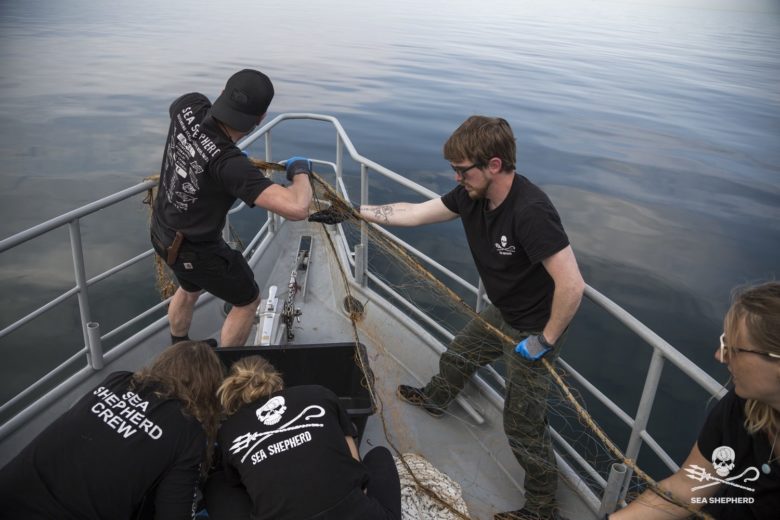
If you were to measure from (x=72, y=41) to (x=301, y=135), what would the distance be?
1956cm

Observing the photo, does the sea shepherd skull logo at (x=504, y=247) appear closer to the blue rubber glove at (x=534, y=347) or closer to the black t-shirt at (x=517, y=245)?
the black t-shirt at (x=517, y=245)

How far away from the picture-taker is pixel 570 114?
1850 cm

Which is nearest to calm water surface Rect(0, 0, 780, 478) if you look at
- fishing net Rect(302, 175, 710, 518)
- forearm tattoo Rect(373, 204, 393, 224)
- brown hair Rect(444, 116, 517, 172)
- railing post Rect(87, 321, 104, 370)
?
fishing net Rect(302, 175, 710, 518)

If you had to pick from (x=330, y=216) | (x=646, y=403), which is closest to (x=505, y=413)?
(x=646, y=403)

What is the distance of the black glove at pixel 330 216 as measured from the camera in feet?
11.2

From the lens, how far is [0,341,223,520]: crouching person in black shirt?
194 cm

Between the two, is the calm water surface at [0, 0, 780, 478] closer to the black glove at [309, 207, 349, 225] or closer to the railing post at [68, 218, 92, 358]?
the black glove at [309, 207, 349, 225]

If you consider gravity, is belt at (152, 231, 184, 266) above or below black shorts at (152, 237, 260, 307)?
above

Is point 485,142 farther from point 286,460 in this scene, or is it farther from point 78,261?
point 78,261

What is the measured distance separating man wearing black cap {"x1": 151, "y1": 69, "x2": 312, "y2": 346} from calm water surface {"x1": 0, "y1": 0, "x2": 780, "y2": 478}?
2361 millimetres

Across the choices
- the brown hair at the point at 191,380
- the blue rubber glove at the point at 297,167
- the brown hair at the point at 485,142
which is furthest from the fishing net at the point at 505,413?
the brown hair at the point at 191,380

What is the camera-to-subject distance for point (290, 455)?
2115 millimetres

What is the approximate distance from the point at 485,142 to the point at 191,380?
5.17 ft

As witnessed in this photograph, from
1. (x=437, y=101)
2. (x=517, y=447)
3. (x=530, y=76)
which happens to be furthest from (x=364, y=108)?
(x=517, y=447)
